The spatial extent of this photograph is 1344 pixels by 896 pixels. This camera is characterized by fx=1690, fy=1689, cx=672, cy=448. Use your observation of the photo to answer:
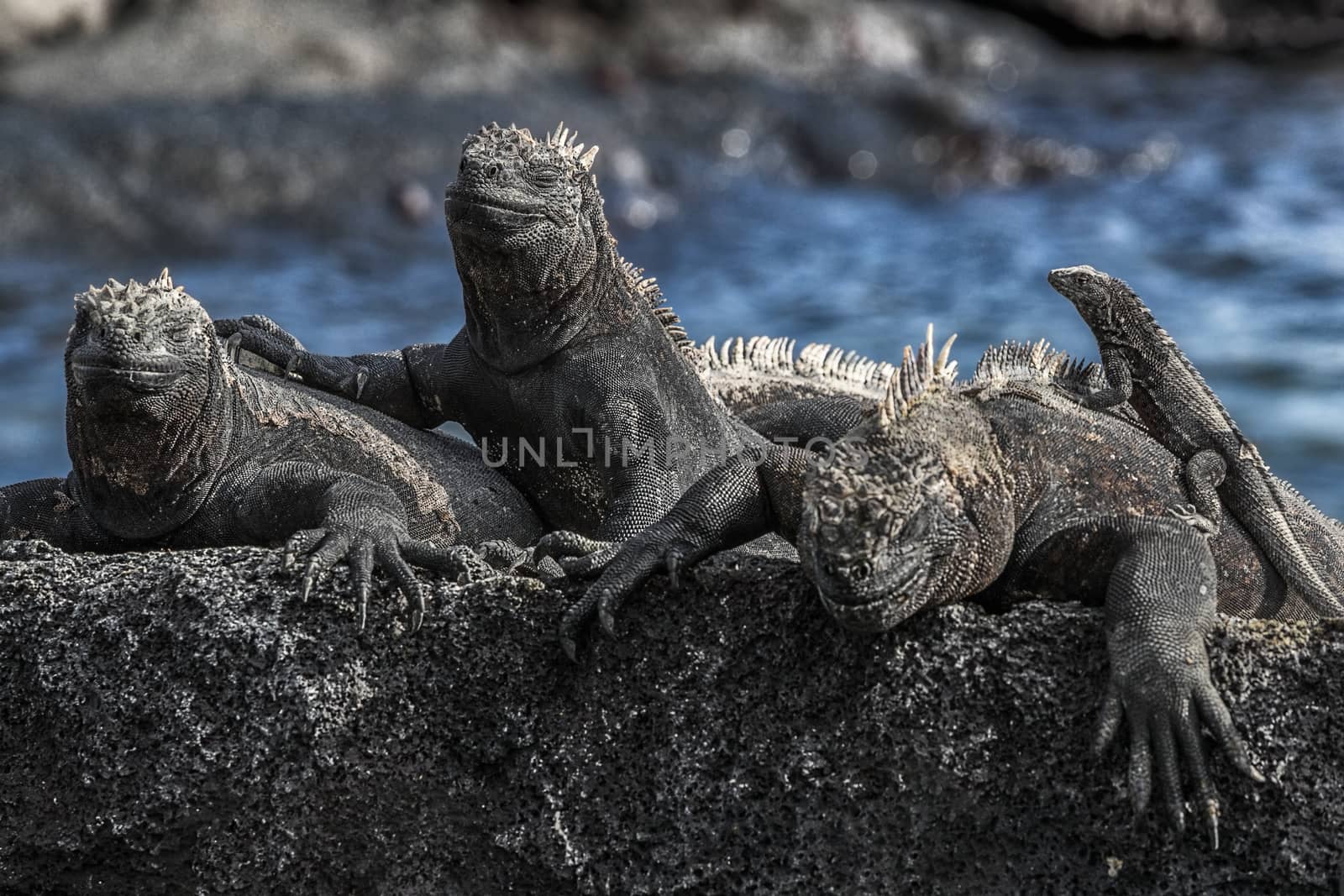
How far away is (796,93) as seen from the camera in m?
20.3

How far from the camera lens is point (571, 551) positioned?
4.05 metres

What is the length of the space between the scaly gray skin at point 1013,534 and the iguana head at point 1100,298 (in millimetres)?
467

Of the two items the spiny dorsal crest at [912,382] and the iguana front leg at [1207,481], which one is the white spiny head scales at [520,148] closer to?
the spiny dorsal crest at [912,382]

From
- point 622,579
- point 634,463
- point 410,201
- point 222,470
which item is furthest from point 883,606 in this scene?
point 410,201

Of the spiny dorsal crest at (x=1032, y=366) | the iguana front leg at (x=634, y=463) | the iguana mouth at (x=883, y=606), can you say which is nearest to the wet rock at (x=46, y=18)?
the iguana front leg at (x=634, y=463)

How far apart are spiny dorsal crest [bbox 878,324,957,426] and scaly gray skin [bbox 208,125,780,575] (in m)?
1.14

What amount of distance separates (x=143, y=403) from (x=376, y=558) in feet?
2.82

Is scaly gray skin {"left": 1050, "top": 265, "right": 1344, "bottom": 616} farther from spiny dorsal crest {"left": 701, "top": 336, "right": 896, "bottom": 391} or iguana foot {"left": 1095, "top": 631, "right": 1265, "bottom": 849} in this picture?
spiny dorsal crest {"left": 701, "top": 336, "right": 896, "bottom": 391}

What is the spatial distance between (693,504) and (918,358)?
62 centimetres

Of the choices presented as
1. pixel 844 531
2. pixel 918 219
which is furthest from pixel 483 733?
pixel 918 219

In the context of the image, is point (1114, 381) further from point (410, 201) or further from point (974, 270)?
point (974, 270)

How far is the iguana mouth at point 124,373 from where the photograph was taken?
4312mm

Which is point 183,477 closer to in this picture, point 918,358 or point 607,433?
point 607,433

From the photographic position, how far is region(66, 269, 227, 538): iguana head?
434 centimetres
